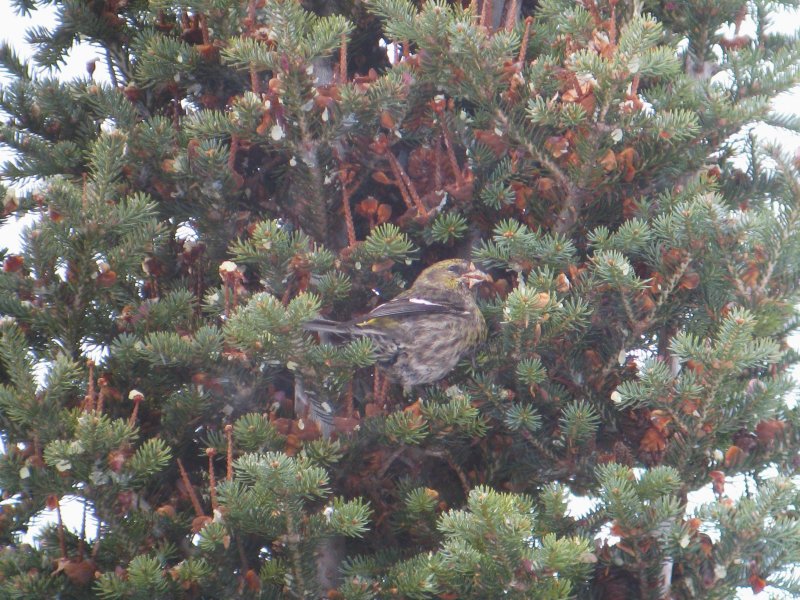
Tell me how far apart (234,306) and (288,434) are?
1.75ft

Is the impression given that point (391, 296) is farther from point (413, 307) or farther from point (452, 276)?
point (452, 276)

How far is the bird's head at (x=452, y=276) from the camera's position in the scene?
14.2 feet

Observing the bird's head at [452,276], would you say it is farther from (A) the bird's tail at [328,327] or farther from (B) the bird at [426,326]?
(A) the bird's tail at [328,327]

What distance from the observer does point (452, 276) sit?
4.48 meters

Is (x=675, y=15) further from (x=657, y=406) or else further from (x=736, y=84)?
(x=657, y=406)

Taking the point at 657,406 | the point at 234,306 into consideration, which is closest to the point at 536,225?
the point at 657,406

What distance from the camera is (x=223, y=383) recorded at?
152 inches

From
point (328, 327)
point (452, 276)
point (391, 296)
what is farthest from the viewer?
point (452, 276)

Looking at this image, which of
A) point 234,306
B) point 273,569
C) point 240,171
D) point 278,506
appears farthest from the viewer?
point 240,171

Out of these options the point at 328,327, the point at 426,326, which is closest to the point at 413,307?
the point at 426,326

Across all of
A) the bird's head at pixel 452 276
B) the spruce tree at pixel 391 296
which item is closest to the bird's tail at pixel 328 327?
the spruce tree at pixel 391 296

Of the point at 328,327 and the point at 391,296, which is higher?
the point at 391,296

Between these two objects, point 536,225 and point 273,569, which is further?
point 536,225

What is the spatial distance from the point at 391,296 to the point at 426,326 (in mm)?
384
